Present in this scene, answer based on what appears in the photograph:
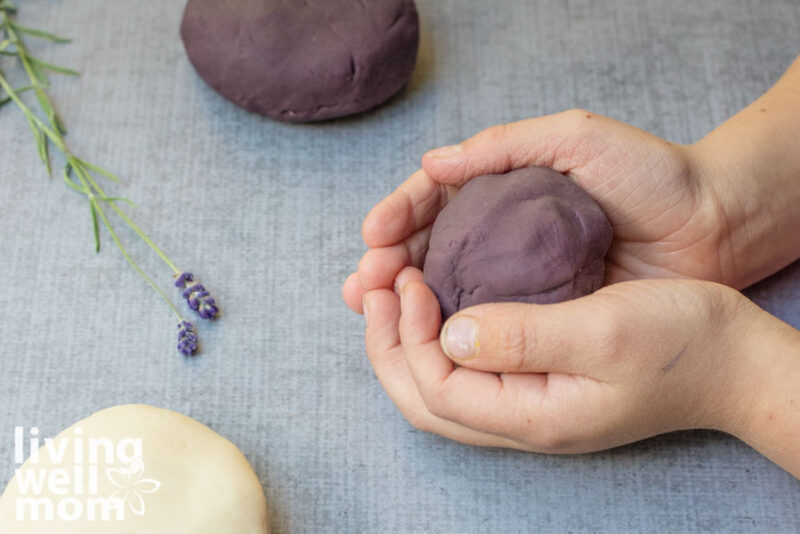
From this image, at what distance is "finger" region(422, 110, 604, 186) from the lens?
1.19 meters

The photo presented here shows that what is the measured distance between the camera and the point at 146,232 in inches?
55.3

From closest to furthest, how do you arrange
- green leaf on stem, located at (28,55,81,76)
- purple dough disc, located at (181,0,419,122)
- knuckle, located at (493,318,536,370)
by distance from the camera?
knuckle, located at (493,318,536,370) → purple dough disc, located at (181,0,419,122) → green leaf on stem, located at (28,55,81,76)

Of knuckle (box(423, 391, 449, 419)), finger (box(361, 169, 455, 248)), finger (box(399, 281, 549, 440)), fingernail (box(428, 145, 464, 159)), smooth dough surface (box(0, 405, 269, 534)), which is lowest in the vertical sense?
smooth dough surface (box(0, 405, 269, 534))

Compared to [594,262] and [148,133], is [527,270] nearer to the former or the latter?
[594,262]

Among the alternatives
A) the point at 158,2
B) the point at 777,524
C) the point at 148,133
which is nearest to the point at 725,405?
the point at 777,524

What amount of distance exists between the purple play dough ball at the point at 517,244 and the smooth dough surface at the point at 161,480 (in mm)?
367

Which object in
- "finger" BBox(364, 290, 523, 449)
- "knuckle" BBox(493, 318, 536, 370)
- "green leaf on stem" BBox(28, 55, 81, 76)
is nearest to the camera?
"knuckle" BBox(493, 318, 536, 370)

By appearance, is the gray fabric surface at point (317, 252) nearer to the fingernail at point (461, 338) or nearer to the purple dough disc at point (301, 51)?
the purple dough disc at point (301, 51)

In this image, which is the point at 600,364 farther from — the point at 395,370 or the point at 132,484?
the point at 132,484

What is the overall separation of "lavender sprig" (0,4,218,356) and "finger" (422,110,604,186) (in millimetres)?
459

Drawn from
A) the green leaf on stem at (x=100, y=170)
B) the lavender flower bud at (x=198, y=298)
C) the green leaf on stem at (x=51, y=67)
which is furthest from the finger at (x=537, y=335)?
the green leaf on stem at (x=51, y=67)

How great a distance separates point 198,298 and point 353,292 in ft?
0.85

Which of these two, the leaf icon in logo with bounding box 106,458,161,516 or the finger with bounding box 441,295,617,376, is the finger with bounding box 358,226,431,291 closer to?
the finger with bounding box 441,295,617,376

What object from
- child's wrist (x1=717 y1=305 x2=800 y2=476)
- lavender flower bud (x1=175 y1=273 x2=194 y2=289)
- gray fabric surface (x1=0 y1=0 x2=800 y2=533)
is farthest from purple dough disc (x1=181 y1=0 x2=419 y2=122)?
child's wrist (x1=717 y1=305 x2=800 y2=476)
